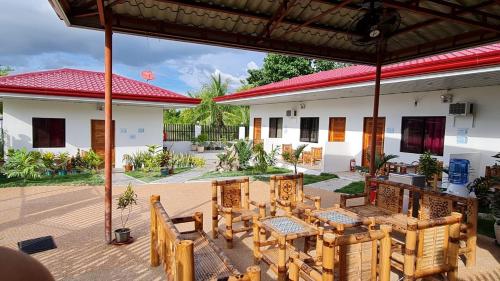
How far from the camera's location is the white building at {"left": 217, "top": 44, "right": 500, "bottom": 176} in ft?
22.5

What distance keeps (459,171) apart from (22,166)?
11602 mm

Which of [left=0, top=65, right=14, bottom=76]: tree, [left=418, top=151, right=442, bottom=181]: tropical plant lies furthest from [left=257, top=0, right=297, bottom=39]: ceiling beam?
[left=0, top=65, right=14, bottom=76]: tree

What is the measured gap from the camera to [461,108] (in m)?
8.17

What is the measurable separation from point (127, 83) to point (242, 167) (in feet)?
19.8

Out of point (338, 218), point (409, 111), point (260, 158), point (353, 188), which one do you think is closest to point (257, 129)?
point (260, 158)

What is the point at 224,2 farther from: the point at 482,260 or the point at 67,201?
the point at 67,201

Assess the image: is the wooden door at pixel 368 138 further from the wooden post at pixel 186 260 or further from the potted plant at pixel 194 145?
the potted plant at pixel 194 145

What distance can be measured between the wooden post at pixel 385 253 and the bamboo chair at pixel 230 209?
1.96 metres

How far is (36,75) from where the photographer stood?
11.0 m

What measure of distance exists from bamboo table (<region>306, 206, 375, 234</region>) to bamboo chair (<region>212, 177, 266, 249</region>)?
2.54ft

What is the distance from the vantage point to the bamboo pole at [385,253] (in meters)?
2.63

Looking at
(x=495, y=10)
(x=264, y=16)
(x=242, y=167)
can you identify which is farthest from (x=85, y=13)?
(x=242, y=167)

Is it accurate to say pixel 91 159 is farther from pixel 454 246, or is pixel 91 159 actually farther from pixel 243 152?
pixel 454 246

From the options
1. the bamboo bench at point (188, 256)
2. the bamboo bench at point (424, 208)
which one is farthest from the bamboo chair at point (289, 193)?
the bamboo bench at point (188, 256)
